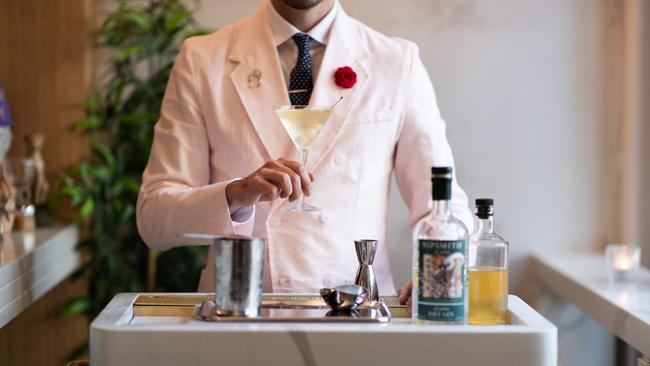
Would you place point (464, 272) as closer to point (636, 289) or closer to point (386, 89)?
point (386, 89)

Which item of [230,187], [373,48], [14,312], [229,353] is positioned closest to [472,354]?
[229,353]

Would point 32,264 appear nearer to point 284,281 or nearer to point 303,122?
point 284,281

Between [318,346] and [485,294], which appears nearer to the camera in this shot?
[318,346]

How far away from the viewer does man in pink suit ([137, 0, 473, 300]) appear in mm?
2205

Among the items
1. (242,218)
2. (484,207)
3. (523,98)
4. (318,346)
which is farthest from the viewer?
(523,98)

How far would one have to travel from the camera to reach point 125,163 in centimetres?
342

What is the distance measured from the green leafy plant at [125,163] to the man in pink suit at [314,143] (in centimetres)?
104

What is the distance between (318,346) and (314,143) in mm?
901

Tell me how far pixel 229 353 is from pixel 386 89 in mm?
1095

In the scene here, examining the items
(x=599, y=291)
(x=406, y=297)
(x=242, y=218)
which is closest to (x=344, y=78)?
(x=242, y=218)

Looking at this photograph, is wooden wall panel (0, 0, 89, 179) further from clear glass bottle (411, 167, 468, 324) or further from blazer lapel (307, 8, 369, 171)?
clear glass bottle (411, 167, 468, 324)

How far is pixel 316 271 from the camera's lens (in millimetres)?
2209

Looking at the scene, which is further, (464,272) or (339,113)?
(339,113)

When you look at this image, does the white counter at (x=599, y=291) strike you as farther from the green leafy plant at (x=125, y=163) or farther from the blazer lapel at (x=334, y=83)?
the green leafy plant at (x=125, y=163)
